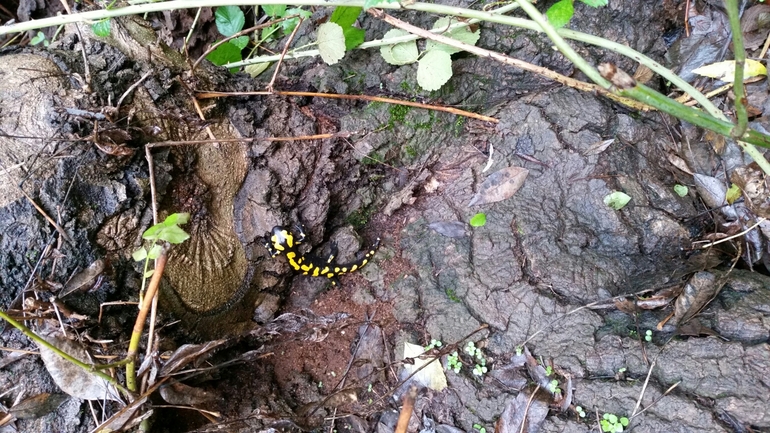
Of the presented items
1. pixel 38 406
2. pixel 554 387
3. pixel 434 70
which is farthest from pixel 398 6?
pixel 38 406

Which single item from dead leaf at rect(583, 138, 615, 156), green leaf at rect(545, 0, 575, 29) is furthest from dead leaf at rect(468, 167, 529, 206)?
green leaf at rect(545, 0, 575, 29)

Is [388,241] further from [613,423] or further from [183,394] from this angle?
[613,423]

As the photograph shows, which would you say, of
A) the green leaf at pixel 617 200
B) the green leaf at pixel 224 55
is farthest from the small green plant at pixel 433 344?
the green leaf at pixel 224 55

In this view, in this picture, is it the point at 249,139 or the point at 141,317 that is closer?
the point at 141,317

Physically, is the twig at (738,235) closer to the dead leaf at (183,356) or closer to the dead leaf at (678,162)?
the dead leaf at (678,162)

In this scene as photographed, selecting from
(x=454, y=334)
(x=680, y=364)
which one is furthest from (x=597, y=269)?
(x=454, y=334)

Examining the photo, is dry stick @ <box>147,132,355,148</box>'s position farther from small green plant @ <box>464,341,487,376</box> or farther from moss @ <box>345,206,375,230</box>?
small green plant @ <box>464,341,487,376</box>
